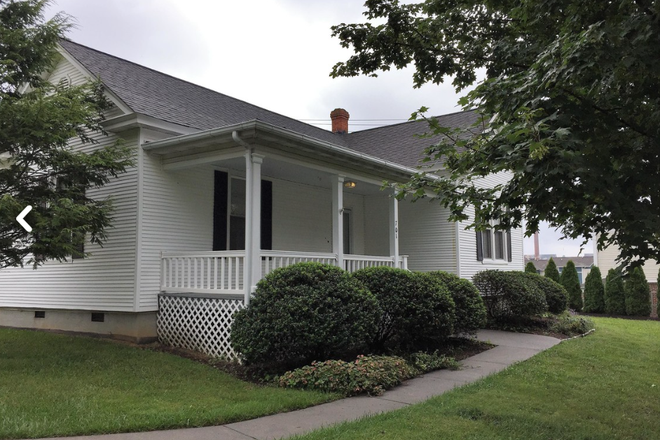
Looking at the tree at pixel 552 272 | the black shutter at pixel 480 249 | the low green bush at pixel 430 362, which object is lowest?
the low green bush at pixel 430 362

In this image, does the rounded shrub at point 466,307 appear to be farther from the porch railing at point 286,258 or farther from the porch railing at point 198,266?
the porch railing at point 198,266

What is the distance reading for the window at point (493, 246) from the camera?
48.9 ft

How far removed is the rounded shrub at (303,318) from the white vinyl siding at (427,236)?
22.5ft

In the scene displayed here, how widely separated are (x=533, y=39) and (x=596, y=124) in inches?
73.5

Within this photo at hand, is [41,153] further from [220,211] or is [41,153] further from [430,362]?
[430,362]

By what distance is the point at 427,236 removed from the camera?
14.3 metres

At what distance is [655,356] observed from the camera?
350 inches

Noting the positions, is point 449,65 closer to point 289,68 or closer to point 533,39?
point 533,39

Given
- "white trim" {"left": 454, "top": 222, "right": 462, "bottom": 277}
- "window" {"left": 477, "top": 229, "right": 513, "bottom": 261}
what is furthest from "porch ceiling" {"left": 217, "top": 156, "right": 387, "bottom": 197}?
"window" {"left": 477, "top": 229, "right": 513, "bottom": 261}

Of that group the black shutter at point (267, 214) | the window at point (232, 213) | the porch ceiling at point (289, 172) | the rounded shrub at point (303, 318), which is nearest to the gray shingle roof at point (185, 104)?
the porch ceiling at point (289, 172)

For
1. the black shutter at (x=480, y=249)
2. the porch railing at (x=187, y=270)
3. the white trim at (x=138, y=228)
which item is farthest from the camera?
the black shutter at (x=480, y=249)

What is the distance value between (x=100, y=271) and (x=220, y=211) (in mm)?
2519

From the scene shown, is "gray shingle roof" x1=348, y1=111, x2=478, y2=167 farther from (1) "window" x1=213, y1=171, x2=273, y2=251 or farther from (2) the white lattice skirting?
(2) the white lattice skirting

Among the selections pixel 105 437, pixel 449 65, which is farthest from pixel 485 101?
pixel 105 437
